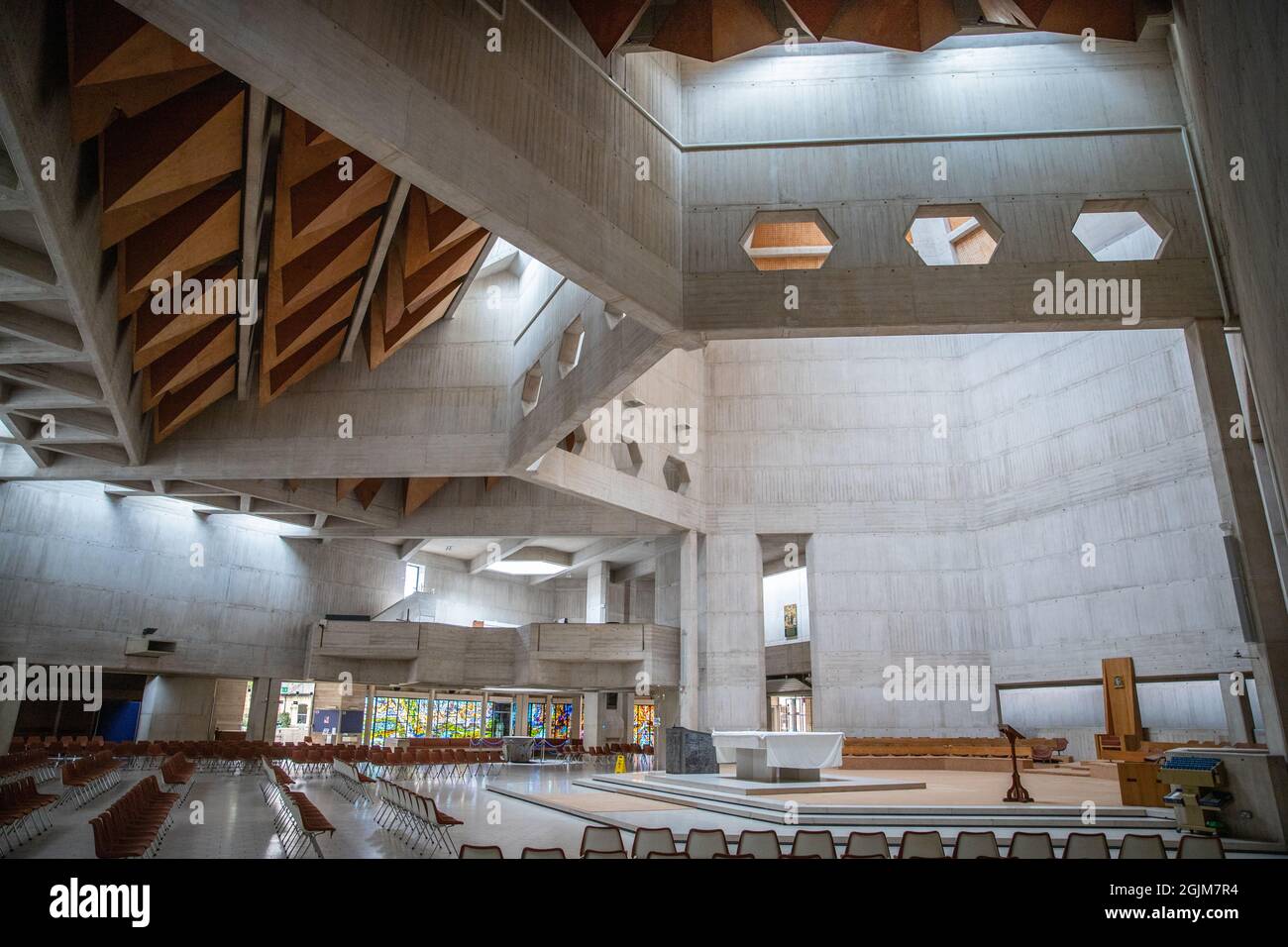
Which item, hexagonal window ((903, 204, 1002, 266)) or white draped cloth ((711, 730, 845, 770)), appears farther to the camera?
hexagonal window ((903, 204, 1002, 266))

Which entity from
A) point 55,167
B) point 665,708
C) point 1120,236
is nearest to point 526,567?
point 665,708

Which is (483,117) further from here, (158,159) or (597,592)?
(597,592)

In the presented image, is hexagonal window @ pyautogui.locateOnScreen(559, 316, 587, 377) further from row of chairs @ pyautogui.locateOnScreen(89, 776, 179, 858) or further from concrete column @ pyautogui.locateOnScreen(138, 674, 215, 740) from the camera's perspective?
concrete column @ pyautogui.locateOnScreen(138, 674, 215, 740)

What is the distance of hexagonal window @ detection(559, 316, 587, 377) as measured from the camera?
46.4 ft

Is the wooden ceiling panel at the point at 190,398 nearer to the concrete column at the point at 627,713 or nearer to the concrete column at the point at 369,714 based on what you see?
the concrete column at the point at 369,714

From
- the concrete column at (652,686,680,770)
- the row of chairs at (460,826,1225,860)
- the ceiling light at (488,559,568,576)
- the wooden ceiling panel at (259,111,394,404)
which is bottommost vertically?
the row of chairs at (460,826,1225,860)

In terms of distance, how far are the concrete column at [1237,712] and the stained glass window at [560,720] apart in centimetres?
2221

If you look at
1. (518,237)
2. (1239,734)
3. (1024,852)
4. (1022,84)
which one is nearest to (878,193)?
(1022,84)

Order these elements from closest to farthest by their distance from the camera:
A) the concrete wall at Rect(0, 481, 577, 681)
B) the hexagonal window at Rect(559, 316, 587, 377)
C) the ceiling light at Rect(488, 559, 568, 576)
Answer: the hexagonal window at Rect(559, 316, 587, 377)
the concrete wall at Rect(0, 481, 577, 681)
the ceiling light at Rect(488, 559, 568, 576)

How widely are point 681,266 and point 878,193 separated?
3209 mm

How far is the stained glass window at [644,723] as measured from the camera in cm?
2867

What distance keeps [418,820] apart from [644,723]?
2050 cm

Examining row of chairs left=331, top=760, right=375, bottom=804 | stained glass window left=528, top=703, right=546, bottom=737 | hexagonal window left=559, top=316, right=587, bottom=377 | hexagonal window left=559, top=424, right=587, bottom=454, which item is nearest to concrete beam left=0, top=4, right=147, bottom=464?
hexagonal window left=559, top=316, right=587, bottom=377

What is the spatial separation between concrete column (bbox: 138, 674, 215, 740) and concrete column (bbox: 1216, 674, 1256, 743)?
85.5ft
